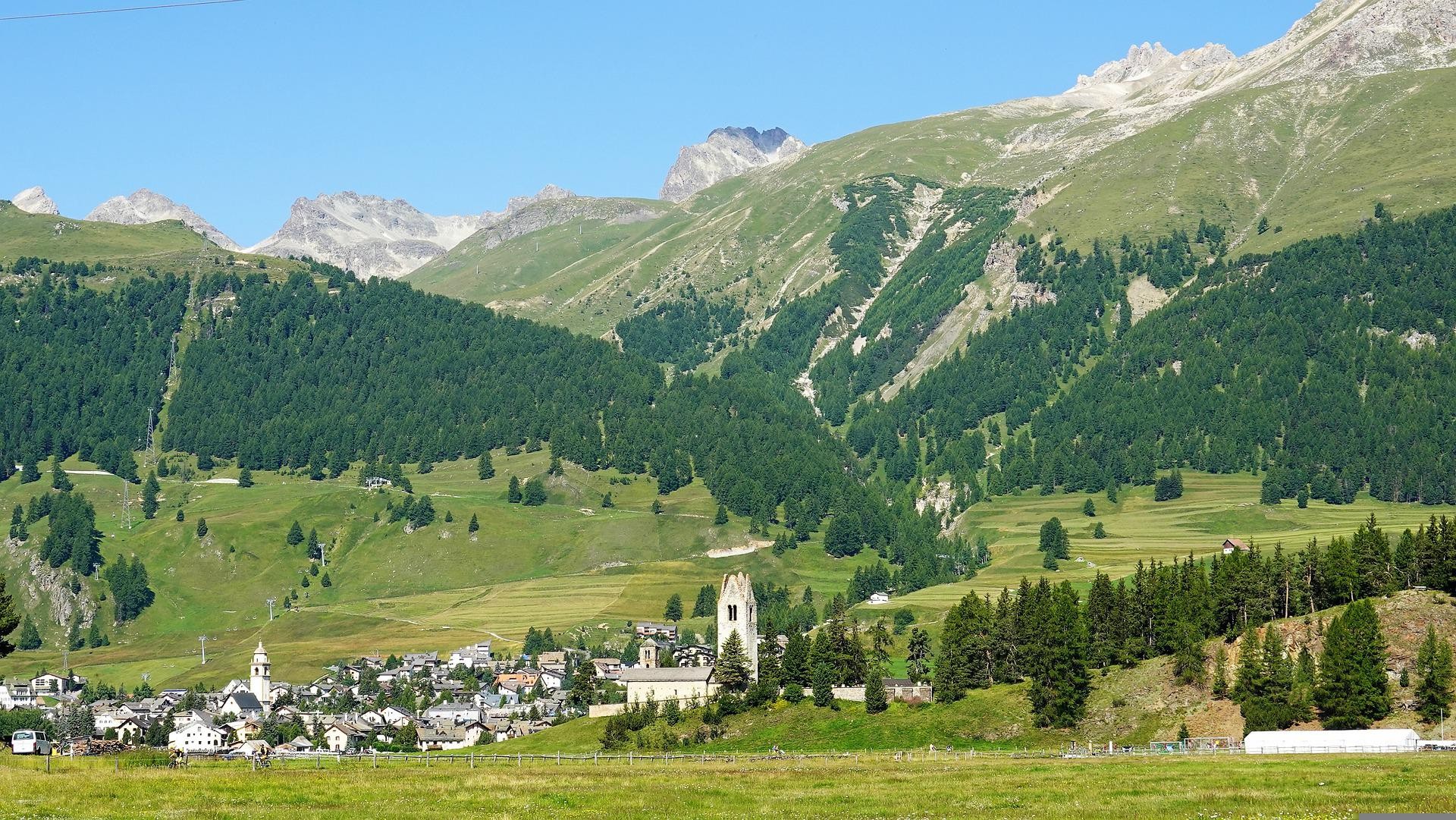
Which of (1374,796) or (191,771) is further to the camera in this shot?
(191,771)

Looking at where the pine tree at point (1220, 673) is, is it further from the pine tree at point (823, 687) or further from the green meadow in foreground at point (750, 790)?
the pine tree at point (823, 687)

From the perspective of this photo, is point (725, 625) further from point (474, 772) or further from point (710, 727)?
point (474, 772)

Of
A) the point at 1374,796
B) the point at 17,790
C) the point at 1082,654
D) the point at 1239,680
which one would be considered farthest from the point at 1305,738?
the point at 17,790

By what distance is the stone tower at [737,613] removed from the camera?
194 m

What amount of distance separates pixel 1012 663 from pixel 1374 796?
85.5 m

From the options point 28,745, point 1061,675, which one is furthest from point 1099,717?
point 28,745

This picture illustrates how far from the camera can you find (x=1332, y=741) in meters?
111

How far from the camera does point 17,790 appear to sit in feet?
208

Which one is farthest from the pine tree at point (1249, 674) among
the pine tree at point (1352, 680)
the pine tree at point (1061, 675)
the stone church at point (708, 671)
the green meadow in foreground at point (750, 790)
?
the stone church at point (708, 671)

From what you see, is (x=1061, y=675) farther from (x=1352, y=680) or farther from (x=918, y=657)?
(x=918, y=657)

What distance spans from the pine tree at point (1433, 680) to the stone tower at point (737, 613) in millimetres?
84716

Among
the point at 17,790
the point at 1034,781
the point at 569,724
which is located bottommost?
the point at 569,724

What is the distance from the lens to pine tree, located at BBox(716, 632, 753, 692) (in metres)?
171

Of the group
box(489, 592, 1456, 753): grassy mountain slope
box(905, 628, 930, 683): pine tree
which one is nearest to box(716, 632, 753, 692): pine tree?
box(489, 592, 1456, 753): grassy mountain slope
